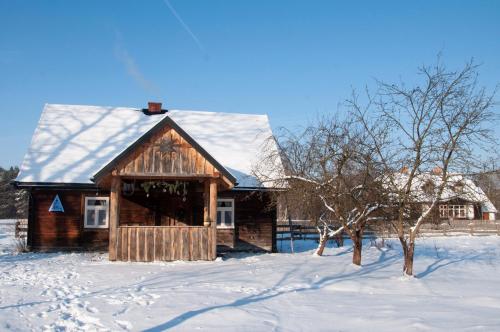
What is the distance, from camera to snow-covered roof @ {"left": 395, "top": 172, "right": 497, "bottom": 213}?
1260 centimetres

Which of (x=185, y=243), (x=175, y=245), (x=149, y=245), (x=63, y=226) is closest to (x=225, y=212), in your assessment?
(x=185, y=243)

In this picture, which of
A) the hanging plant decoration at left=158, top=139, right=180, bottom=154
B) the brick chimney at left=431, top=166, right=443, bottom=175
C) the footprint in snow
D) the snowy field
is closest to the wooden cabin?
the hanging plant decoration at left=158, top=139, right=180, bottom=154

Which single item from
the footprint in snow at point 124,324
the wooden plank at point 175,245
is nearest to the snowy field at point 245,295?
the footprint in snow at point 124,324

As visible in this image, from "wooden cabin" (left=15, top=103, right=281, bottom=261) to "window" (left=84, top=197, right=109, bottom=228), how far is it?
0.13ft

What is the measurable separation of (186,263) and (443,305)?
8.37m

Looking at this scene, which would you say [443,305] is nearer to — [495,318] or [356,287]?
[495,318]

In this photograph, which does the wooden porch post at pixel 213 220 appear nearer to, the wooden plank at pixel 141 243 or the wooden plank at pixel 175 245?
the wooden plank at pixel 175 245

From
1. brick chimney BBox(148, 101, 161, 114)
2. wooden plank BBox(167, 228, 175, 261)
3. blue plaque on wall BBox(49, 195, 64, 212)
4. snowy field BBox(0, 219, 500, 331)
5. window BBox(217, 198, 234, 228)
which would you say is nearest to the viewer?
snowy field BBox(0, 219, 500, 331)

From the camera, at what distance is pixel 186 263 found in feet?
51.3

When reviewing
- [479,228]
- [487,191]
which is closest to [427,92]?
[487,191]

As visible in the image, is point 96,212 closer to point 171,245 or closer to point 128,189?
point 128,189

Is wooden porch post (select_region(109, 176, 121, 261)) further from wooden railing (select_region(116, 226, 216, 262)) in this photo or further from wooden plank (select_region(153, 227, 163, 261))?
wooden plank (select_region(153, 227, 163, 261))

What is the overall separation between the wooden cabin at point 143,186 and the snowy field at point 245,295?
1.42m

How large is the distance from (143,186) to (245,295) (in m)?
8.41
